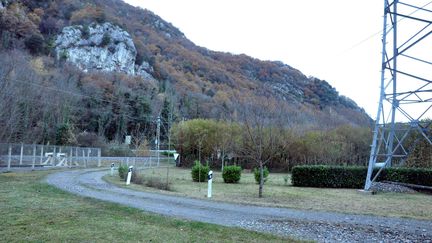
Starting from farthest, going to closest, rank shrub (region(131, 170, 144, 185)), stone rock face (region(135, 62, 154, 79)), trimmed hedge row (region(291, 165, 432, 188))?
stone rock face (region(135, 62, 154, 79)), trimmed hedge row (region(291, 165, 432, 188)), shrub (region(131, 170, 144, 185))

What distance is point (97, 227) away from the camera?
264 inches

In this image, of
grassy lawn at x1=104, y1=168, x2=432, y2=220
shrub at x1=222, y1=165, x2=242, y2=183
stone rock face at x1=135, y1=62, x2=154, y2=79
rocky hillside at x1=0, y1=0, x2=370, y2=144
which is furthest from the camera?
stone rock face at x1=135, y1=62, x2=154, y2=79

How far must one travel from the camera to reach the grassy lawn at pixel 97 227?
5.94 meters

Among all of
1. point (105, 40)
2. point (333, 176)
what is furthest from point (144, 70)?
point (333, 176)

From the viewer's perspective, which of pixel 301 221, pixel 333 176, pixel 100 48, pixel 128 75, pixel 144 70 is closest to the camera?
pixel 301 221

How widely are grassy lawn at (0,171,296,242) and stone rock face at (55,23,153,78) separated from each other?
81634 millimetres

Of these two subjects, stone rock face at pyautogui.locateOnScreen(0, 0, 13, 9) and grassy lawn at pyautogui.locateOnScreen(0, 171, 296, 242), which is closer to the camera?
grassy lawn at pyautogui.locateOnScreen(0, 171, 296, 242)

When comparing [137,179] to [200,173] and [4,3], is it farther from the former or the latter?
[4,3]

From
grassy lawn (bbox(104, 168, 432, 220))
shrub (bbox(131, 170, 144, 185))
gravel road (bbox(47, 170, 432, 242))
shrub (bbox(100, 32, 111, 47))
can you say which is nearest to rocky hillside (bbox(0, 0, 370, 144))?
shrub (bbox(100, 32, 111, 47))

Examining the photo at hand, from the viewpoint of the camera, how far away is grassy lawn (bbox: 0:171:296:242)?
594cm

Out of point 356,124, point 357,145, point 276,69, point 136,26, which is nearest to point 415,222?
point 357,145

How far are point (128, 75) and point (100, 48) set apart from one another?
558 inches

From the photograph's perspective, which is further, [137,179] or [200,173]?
[200,173]

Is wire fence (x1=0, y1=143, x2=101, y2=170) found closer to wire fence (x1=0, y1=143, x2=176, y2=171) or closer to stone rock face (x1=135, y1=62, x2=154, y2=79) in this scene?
wire fence (x1=0, y1=143, x2=176, y2=171)
